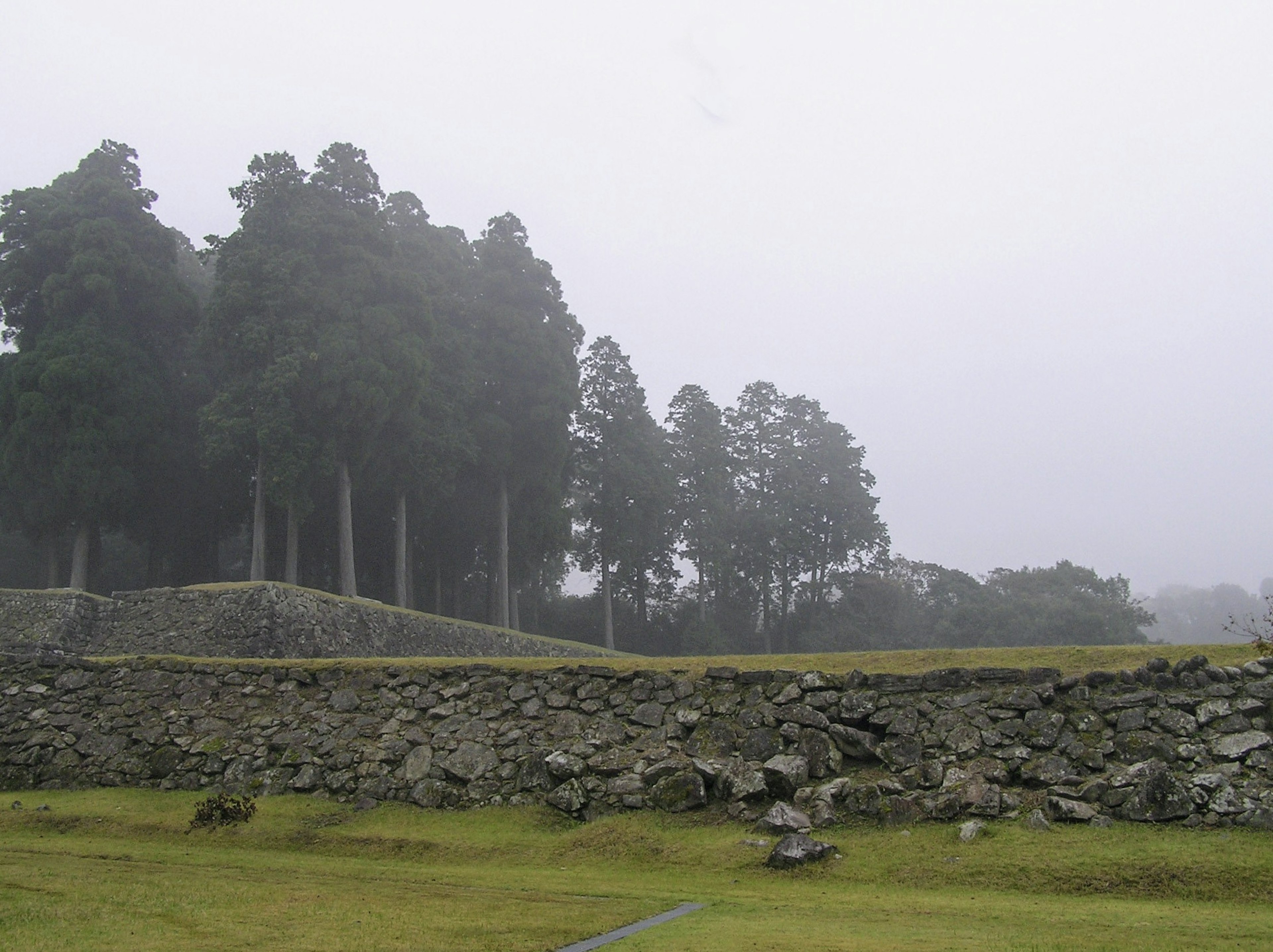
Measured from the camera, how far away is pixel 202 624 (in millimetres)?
22844

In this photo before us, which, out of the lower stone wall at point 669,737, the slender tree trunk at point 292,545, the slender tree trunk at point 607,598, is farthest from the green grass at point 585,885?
the slender tree trunk at point 607,598

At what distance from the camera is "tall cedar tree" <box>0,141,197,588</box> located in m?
28.1

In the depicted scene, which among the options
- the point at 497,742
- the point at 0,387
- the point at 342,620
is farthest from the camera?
the point at 0,387

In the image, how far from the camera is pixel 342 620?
2458 cm

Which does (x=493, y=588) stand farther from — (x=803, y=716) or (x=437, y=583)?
(x=803, y=716)

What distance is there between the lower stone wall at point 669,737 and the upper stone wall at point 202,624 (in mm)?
5772

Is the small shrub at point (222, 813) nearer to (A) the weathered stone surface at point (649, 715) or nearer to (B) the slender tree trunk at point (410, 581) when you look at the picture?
(A) the weathered stone surface at point (649, 715)

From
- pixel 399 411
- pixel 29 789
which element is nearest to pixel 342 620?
pixel 399 411

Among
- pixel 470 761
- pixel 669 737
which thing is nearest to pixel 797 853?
pixel 669 737

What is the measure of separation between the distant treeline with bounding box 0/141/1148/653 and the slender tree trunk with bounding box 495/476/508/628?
12 cm

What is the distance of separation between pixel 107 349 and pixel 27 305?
12.3ft

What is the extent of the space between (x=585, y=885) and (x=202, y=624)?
51.8 ft

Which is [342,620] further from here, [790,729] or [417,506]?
[790,729]

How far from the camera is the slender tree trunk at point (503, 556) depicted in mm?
34594
